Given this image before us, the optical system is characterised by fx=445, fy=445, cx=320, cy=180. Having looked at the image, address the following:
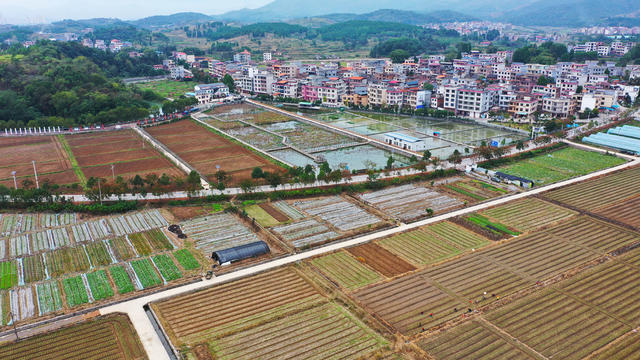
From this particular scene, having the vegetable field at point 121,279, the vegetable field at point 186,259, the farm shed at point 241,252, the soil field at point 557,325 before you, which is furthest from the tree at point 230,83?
the soil field at point 557,325

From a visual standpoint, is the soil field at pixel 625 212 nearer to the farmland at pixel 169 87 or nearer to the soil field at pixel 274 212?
the soil field at pixel 274 212

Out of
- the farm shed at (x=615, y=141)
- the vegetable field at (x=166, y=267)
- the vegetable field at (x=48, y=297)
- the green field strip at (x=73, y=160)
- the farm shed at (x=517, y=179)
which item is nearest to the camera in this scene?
the vegetable field at (x=48, y=297)

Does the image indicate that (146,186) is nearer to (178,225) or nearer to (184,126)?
(178,225)

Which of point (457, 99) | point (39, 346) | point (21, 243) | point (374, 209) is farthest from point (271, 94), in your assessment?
point (39, 346)

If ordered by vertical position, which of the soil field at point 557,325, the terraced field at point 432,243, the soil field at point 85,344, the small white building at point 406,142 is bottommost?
the soil field at point 85,344

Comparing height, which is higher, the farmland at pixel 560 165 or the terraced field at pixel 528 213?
the farmland at pixel 560 165

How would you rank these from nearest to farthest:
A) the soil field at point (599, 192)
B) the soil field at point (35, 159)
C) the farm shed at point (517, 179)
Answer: the soil field at point (599, 192) < the farm shed at point (517, 179) < the soil field at point (35, 159)

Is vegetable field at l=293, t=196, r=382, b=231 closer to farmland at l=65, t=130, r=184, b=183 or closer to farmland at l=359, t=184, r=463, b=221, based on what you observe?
farmland at l=359, t=184, r=463, b=221

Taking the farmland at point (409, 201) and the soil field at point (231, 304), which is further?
the farmland at point (409, 201)
